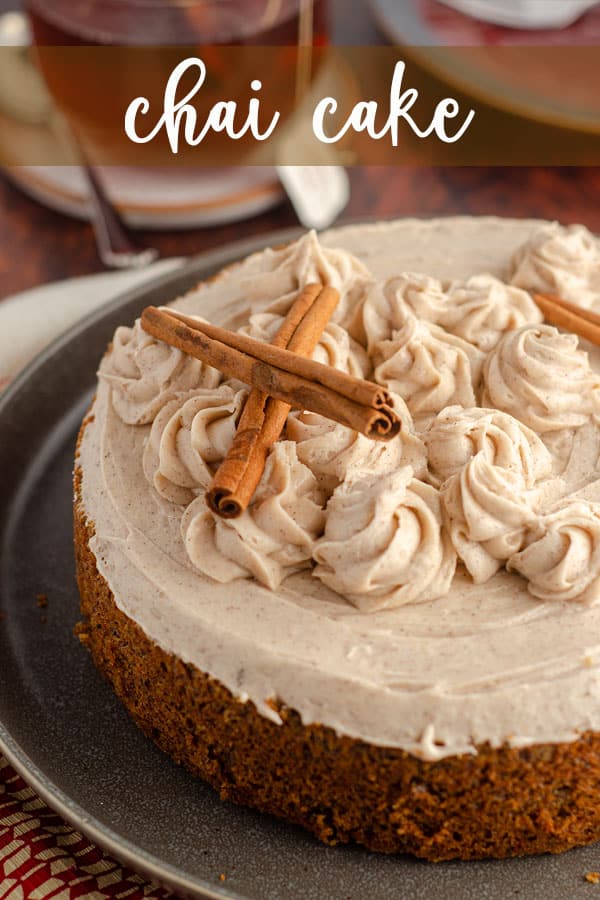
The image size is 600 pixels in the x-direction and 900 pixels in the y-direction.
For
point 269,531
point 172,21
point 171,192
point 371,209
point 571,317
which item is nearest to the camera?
point 269,531

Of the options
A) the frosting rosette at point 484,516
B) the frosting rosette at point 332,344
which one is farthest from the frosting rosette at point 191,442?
the frosting rosette at point 484,516

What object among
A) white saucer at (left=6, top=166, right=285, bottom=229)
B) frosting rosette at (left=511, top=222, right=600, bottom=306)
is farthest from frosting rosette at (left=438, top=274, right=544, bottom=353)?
white saucer at (left=6, top=166, right=285, bottom=229)

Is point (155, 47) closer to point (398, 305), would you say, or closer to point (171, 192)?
point (171, 192)

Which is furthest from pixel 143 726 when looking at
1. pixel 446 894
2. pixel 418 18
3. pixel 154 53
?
pixel 418 18

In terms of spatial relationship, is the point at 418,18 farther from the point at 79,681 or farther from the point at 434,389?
the point at 79,681
